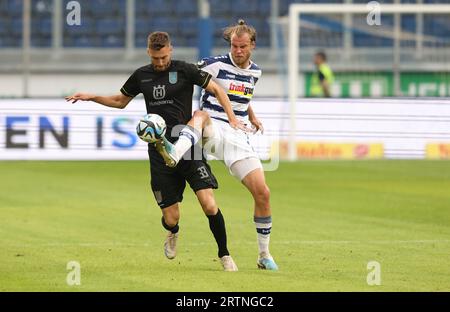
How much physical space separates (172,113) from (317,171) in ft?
42.9

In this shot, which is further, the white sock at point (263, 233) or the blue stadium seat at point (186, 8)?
the blue stadium seat at point (186, 8)

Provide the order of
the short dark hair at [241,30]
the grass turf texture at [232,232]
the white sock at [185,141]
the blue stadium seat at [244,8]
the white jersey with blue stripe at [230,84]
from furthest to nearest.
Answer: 1. the blue stadium seat at [244,8]
2. the white jersey with blue stripe at [230,84]
3. the short dark hair at [241,30]
4. the white sock at [185,141]
5. the grass turf texture at [232,232]

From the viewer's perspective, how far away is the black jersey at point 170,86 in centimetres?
998

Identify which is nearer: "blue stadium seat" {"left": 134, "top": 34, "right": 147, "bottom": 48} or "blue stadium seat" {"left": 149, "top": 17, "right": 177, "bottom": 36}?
"blue stadium seat" {"left": 149, "top": 17, "right": 177, "bottom": 36}

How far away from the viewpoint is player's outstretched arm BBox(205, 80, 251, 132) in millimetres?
9781

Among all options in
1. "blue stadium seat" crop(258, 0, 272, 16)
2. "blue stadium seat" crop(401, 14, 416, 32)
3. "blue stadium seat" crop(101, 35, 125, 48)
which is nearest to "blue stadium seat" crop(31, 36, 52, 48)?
"blue stadium seat" crop(101, 35, 125, 48)

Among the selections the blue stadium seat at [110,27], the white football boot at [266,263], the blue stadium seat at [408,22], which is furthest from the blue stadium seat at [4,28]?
the white football boot at [266,263]

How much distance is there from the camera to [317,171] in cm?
2289

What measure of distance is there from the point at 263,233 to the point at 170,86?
1.49 m

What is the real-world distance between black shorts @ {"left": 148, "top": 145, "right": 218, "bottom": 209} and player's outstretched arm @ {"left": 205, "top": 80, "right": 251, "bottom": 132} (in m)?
0.54

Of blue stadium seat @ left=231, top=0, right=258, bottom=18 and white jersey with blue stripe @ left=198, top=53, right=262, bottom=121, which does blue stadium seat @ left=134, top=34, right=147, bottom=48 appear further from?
white jersey with blue stripe @ left=198, top=53, right=262, bottom=121

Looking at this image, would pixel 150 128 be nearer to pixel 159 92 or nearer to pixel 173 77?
pixel 159 92

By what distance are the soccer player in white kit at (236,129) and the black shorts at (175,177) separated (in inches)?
9.6

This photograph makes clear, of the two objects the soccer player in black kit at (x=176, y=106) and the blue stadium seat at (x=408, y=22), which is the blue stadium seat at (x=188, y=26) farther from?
the soccer player in black kit at (x=176, y=106)
